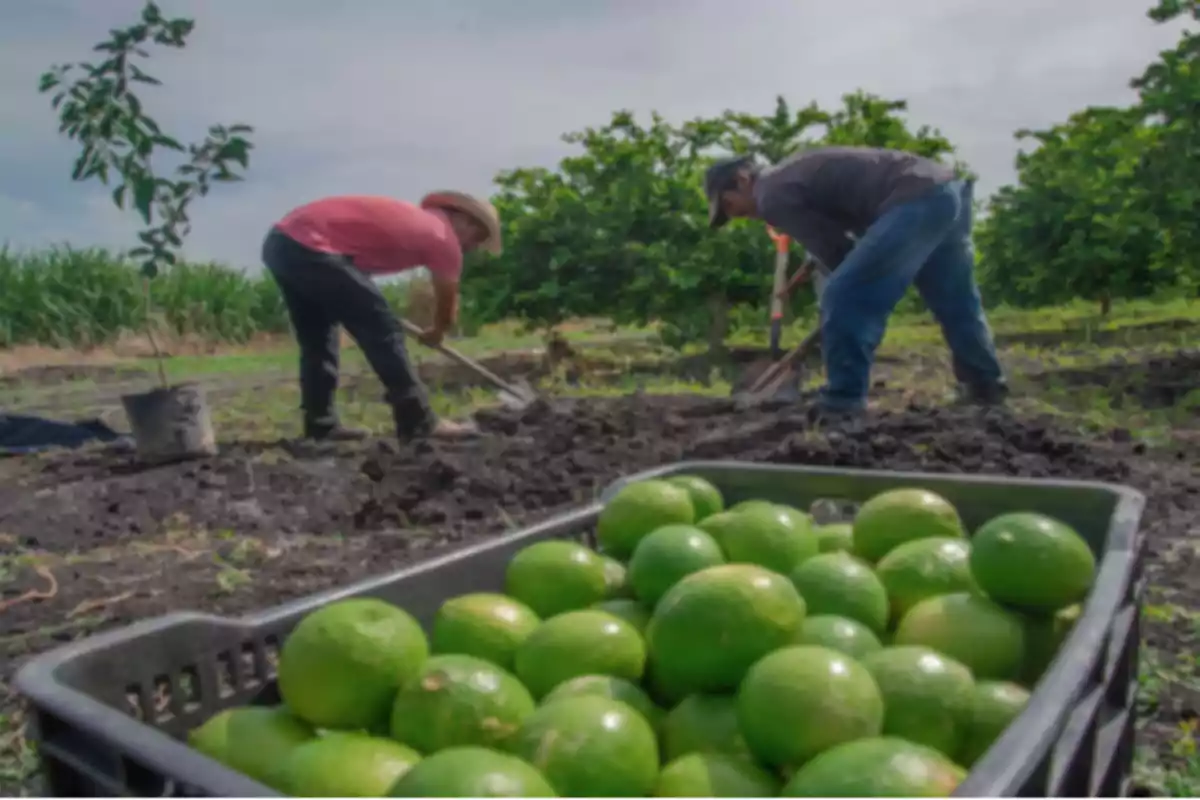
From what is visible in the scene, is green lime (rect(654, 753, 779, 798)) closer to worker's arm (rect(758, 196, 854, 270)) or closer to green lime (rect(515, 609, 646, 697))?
green lime (rect(515, 609, 646, 697))

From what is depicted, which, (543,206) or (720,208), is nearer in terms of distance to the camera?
(720,208)

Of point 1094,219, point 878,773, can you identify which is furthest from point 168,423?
point 1094,219

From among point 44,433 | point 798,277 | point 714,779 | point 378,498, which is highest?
point 798,277

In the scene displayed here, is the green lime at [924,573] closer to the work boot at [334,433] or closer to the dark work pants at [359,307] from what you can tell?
the dark work pants at [359,307]

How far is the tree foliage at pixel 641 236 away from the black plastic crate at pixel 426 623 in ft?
29.8

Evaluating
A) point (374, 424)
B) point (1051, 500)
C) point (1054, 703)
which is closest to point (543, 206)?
point (374, 424)

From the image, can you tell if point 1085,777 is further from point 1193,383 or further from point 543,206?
point 543,206

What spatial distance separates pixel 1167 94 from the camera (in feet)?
25.9

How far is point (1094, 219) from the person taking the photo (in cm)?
1148

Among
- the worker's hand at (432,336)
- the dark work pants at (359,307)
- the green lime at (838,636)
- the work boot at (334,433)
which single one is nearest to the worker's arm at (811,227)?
the dark work pants at (359,307)

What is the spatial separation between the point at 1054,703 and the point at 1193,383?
7.33m

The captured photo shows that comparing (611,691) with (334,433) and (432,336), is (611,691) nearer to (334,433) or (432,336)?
(334,433)

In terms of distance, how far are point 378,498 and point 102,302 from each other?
16042 mm

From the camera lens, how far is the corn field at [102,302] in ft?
58.8
